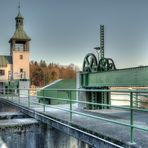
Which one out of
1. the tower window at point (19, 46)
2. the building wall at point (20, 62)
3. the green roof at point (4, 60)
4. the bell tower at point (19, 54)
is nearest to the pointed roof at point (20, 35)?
the bell tower at point (19, 54)

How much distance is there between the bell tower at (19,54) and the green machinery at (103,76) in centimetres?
4826

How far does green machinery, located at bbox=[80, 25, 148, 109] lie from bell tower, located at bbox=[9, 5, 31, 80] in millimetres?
48264

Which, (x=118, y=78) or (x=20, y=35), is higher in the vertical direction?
(x=20, y=35)

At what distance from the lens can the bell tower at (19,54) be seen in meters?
63.3

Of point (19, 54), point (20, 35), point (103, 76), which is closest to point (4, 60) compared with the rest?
point (19, 54)

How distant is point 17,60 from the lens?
64125 millimetres

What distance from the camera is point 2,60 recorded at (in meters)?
64.4

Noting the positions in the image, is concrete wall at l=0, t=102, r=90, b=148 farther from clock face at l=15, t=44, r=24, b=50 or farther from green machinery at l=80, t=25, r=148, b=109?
clock face at l=15, t=44, r=24, b=50

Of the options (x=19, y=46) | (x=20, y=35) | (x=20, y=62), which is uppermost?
(x=20, y=35)

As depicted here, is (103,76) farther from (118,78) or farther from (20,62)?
(20,62)

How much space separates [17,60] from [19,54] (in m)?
1.30

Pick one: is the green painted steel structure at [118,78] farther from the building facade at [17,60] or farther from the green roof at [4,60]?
the green roof at [4,60]

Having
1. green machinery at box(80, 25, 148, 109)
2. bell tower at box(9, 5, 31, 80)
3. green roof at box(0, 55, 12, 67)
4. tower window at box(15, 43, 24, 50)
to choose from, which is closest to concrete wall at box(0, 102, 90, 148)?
green machinery at box(80, 25, 148, 109)

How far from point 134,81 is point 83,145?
9.31 feet
